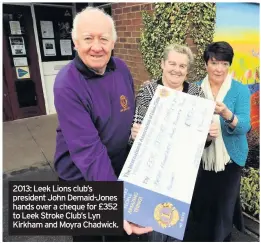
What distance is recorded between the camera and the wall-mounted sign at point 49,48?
208 inches

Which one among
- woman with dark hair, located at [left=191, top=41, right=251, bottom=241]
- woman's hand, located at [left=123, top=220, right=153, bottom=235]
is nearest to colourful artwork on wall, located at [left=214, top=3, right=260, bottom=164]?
woman with dark hair, located at [left=191, top=41, right=251, bottom=241]

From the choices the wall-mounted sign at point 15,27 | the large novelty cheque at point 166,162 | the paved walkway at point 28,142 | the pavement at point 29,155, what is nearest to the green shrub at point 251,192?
the pavement at point 29,155

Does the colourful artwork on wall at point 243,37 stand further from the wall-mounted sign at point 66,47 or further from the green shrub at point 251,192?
the wall-mounted sign at point 66,47

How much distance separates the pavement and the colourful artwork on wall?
1.45 m

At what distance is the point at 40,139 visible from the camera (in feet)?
14.9

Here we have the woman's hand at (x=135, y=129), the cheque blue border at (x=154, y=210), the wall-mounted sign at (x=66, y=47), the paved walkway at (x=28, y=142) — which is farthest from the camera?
the wall-mounted sign at (x=66, y=47)

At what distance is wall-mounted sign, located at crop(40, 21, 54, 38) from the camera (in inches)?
203

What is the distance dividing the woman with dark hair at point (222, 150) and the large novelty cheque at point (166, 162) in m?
0.26

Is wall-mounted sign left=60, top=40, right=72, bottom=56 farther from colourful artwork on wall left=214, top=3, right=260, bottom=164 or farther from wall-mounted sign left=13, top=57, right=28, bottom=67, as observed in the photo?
colourful artwork on wall left=214, top=3, right=260, bottom=164

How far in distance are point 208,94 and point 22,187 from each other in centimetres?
142

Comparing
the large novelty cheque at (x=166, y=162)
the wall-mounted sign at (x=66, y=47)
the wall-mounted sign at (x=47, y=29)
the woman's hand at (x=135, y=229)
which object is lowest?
the woman's hand at (x=135, y=229)

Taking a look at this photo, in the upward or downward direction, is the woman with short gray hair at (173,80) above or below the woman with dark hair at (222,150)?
above

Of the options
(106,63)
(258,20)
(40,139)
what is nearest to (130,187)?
(106,63)

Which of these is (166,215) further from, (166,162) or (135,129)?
(135,129)
